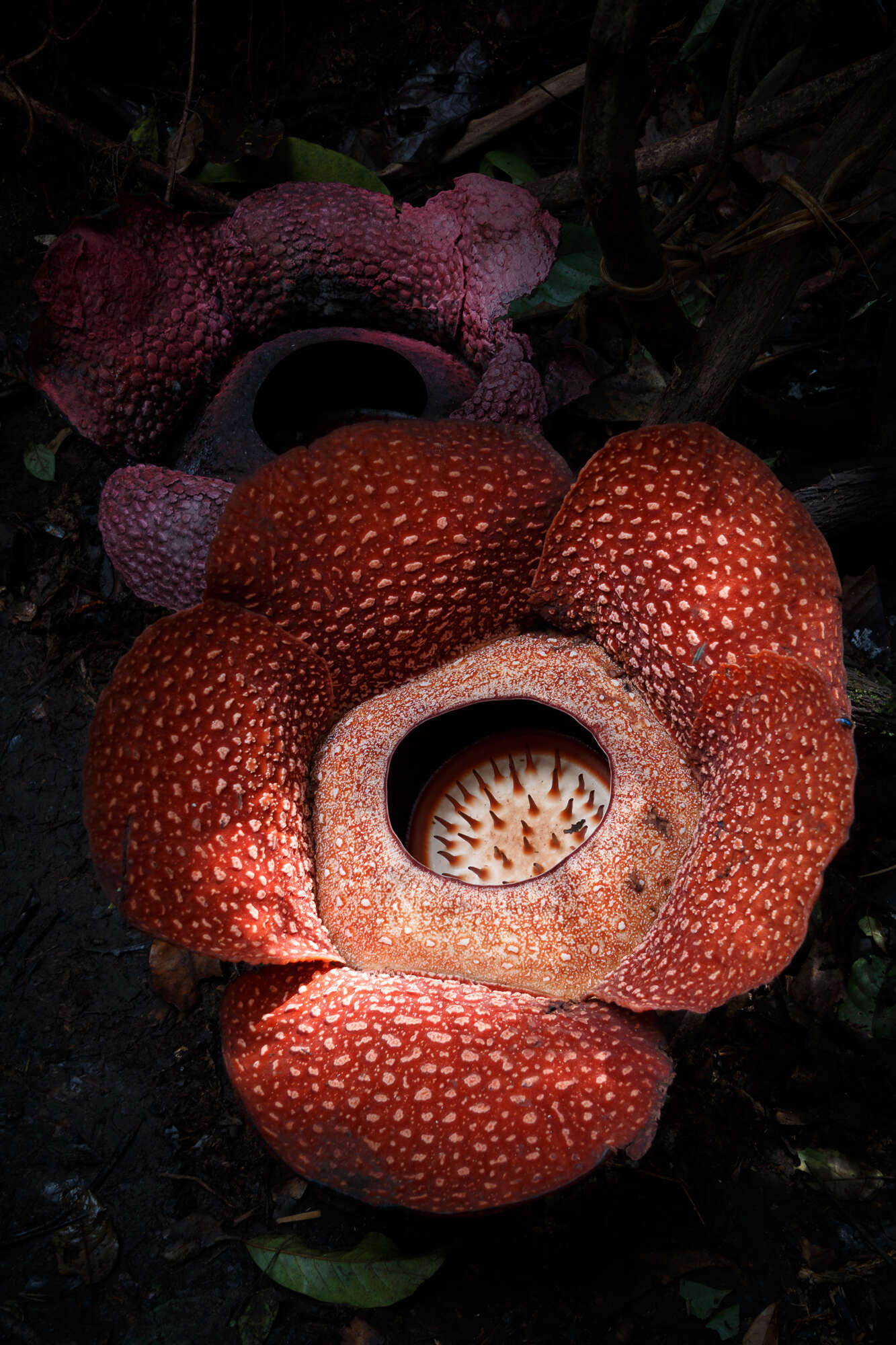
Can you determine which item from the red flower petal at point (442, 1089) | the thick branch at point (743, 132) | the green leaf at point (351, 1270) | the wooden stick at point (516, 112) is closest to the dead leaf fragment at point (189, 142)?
the wooden stick at point (516, 112)

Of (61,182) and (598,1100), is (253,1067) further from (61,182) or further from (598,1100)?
(61,182)

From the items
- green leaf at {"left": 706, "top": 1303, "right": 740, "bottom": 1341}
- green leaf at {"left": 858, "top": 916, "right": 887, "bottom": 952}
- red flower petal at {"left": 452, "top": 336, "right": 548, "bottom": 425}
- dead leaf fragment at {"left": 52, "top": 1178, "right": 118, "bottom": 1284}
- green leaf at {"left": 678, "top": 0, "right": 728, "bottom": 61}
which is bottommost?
dead leaf fragment at {"left": 52, "top": 1178, "right": 118, "bottom": 1284}

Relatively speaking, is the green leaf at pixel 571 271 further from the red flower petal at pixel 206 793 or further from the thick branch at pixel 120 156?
the red flower petal at pixel 206 793

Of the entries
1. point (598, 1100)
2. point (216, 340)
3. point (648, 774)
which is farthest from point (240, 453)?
point (598, 1100)

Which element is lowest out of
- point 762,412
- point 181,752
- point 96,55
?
point 181,752

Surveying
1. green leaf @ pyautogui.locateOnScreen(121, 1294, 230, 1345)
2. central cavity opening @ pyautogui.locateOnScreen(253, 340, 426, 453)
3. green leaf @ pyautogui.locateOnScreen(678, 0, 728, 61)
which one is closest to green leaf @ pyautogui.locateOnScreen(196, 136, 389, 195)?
central cavity opening @ pyautogui.locateOnScreen(253, 340, 426, 453)

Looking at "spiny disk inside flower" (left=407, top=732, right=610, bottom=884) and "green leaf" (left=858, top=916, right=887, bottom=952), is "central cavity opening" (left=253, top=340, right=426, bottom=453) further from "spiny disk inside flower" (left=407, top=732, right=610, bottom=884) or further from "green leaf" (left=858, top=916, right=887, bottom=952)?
"green leaf" (left=858, top=916, right=887, bottom=952)
